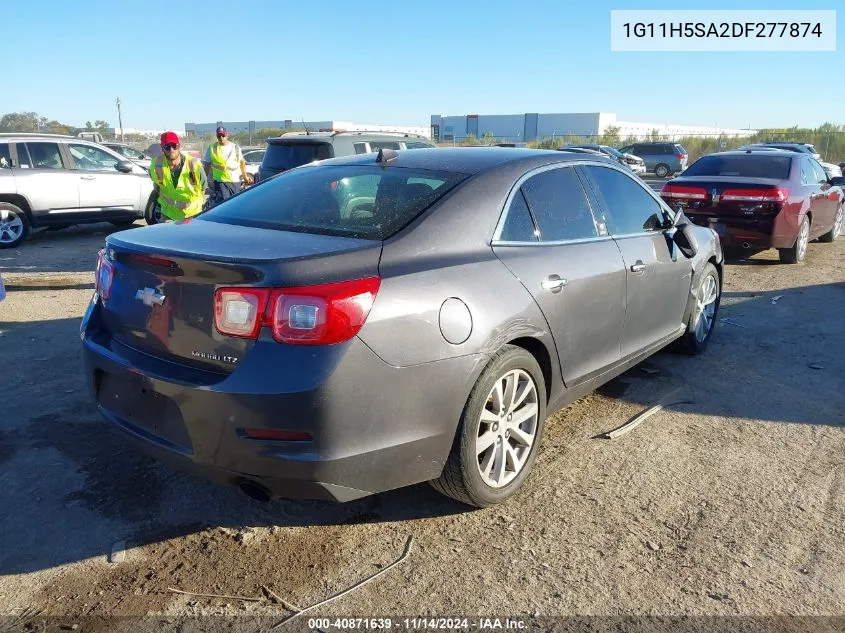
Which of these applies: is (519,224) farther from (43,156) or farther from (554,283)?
(43,156)

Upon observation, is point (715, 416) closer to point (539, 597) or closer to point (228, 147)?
point (539, 597)

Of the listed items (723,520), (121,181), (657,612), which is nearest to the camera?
(657,612)

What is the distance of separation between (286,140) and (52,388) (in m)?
6.14

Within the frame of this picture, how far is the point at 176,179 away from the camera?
7246 mm

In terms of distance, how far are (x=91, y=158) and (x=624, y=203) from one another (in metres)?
10.2

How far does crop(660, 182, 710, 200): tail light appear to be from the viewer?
9180mm

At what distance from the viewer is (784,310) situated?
7.06 meters

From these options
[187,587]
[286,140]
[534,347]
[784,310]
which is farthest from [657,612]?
[286,140]

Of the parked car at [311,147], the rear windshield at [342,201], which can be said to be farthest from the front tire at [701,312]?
the parked car at [311,147]

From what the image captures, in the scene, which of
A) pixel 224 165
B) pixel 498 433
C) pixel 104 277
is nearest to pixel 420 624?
pixel 498 433

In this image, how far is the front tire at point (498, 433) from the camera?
2.94m

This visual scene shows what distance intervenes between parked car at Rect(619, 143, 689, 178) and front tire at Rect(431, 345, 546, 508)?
32.0m

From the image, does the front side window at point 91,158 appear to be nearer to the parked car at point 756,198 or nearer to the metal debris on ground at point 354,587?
the parked car at point 756,198

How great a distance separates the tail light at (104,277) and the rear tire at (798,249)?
918 cm
